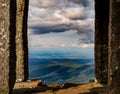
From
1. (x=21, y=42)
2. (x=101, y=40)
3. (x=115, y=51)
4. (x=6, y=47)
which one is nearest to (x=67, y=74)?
(x=21, y=42)

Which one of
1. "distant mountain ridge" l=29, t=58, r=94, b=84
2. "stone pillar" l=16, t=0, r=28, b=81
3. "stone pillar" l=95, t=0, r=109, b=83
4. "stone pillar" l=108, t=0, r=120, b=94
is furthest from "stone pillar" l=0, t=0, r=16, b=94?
"distant mountain ridge" l=29, t=58, r=94, b=84

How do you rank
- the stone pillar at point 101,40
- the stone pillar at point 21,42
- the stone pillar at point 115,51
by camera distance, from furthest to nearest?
1. the stone pillar at point 21,42
2. the stone pillar at point 101,40
3. the stone pillar at point 115,51

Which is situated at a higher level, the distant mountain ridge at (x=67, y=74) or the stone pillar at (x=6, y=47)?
the stone pillar at (x=6, y=47)

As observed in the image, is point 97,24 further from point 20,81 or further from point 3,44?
point 3,44

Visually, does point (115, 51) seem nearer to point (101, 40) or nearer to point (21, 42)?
point (101, 40)

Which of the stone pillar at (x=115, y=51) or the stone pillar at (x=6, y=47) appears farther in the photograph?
the stone pillar at (x=6, y=47)

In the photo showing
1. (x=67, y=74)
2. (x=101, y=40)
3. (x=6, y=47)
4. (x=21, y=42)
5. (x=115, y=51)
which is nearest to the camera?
(x=115, y=51)

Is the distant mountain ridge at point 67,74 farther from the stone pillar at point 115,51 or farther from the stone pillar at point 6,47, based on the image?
the stone pillar at point 115,51

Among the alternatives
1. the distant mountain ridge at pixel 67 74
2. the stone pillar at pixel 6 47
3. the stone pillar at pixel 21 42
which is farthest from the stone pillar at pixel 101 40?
the distant mountain ridge at pixel 67 74
